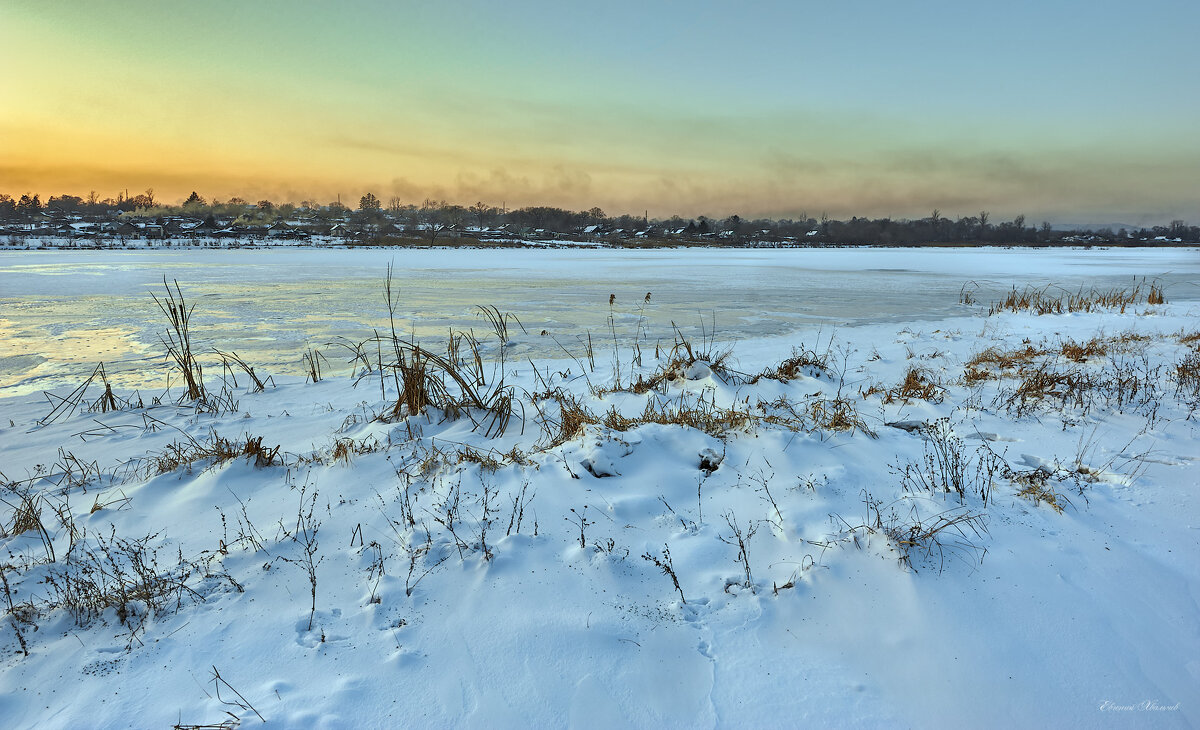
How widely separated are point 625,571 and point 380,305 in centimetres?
1315

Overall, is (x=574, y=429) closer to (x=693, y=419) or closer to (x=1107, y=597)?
(x=693, y=419)

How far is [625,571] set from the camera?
2791mm

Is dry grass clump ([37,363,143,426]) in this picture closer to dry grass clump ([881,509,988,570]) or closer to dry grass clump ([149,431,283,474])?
dry grass clump ([149,431,283,474])

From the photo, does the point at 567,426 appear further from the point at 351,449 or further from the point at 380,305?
the point at 380,305

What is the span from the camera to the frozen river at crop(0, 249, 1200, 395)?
30.0 ft

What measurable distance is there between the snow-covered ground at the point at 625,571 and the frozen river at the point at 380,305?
460cm

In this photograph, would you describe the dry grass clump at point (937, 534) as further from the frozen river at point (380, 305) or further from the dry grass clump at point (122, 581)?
the frozen river at point (380, 305)

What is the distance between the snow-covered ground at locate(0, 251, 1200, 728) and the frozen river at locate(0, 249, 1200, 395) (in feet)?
15.1

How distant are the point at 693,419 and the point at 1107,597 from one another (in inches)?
101

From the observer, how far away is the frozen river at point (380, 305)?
30.0 ft

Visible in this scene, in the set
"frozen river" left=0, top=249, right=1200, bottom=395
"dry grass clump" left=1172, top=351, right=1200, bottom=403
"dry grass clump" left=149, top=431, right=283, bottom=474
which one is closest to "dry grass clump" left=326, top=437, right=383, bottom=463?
"dry grass clump" left=149, top=431, right=283, bottom=474

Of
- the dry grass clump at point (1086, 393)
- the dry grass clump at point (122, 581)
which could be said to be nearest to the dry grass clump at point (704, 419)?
the dry grass clump at point (1086, 393)

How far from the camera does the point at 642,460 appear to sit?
3.94 m

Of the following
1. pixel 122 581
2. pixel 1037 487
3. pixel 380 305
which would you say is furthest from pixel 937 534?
pixel 380 305
